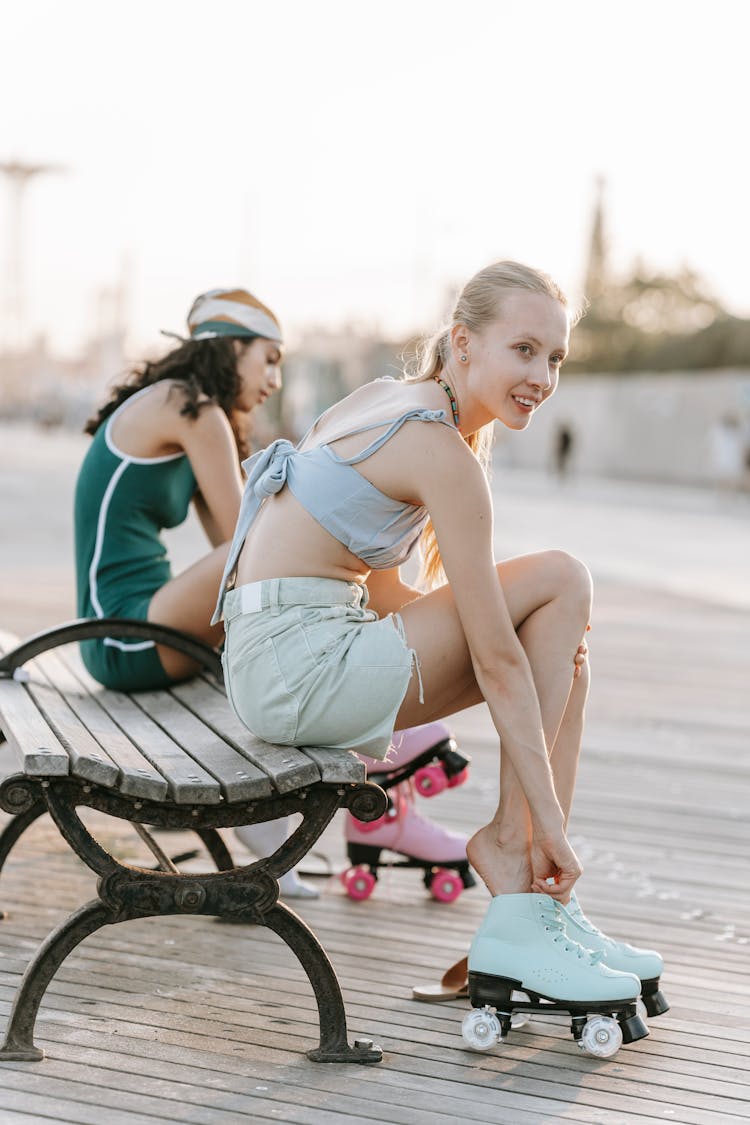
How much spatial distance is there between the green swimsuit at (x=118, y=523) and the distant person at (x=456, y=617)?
34.1 inches

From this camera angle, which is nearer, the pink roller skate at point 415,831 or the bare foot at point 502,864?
the bare foot at point 502,864

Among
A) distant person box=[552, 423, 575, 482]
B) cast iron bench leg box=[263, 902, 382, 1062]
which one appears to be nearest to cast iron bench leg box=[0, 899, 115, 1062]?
cast iron bench leg box=[263, 902, 382, 1062]

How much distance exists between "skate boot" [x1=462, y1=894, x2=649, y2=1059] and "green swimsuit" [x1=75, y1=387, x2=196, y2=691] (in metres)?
1.36

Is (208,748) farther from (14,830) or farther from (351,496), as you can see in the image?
(14,830)

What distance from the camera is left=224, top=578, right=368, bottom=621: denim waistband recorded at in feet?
9.85

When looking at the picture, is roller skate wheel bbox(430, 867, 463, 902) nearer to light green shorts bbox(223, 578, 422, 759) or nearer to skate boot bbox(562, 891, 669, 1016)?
skate boot bbox(562, 891, 669, 1016)

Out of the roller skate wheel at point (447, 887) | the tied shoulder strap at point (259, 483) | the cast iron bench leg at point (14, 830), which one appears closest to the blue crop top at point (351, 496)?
the tied shoulder strap at point (259, 483)

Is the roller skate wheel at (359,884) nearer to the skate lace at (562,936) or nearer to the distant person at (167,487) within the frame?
the distant person at (167,487)

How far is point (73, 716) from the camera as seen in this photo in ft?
10.9

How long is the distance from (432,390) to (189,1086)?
1300 millimetres

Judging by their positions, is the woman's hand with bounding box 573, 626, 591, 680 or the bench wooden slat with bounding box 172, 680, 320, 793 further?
the woman's hand with bounding box 573, 626, 591, 680

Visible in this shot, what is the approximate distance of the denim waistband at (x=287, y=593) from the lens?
3002 mm

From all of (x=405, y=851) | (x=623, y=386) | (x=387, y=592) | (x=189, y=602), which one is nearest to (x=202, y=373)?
(x=189, y=602)

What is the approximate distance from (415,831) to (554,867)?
3.49ft
